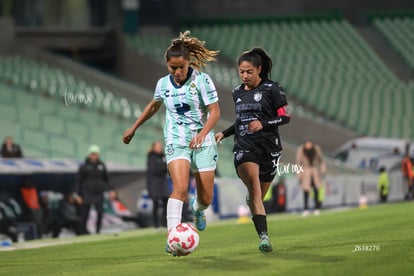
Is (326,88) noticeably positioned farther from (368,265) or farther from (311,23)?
(368,265)

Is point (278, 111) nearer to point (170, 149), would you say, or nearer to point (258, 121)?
point (258, 121)

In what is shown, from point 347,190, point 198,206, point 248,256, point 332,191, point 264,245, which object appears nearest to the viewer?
point 248,256

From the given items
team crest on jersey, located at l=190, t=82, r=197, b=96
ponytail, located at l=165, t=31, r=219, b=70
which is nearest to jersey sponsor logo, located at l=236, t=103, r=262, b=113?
ponytail, located at l=165, t=31, r=219, b=70

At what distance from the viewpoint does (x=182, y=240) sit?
40.4 feet

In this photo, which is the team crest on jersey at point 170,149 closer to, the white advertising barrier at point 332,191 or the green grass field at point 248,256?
the green grass field at point 248,256

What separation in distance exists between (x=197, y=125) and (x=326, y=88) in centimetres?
3326

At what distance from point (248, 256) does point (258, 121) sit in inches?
60.6

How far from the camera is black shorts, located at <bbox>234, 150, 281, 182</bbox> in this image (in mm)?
13781

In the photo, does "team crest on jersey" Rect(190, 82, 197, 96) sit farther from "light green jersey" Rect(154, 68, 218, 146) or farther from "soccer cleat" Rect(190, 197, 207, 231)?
"soccer cleat" Rect(190, 197, 207, 231)

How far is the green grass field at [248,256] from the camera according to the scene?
11.9 metres

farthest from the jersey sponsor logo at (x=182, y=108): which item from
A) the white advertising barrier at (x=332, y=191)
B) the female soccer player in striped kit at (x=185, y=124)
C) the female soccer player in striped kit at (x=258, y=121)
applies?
the white advertising barrier at (x=332, y=191)

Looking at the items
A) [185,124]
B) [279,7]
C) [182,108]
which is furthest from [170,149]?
[279,7]

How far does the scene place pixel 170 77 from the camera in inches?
522

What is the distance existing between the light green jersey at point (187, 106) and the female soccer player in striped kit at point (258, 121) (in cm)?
74
